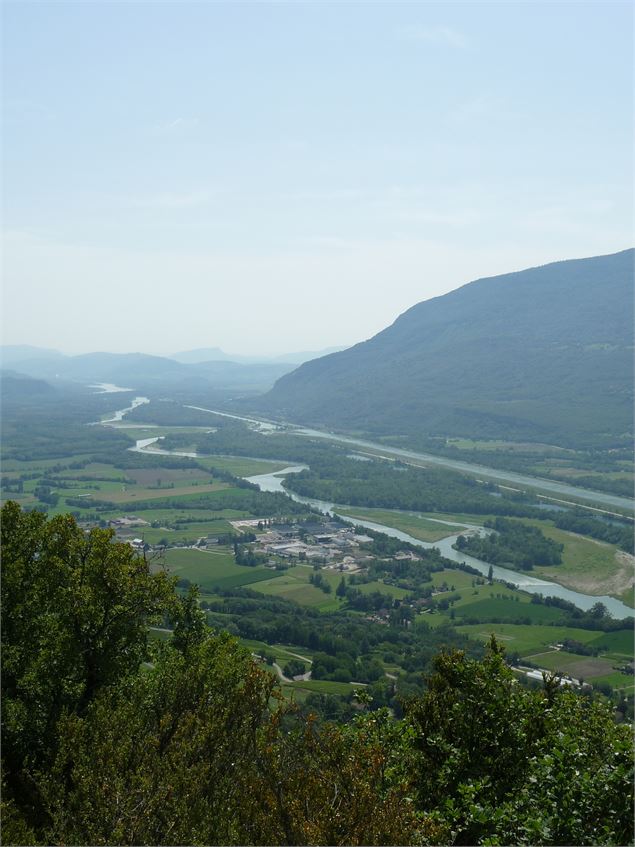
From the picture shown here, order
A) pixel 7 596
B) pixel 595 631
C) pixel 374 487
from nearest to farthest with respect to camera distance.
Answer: pixel 7 596 → pixel 595 631 → pixel 374 487

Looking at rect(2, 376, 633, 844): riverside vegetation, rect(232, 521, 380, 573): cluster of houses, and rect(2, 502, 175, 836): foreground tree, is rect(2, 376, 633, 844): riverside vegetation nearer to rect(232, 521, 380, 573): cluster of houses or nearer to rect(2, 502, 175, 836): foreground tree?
rect(2, 502, 175, 836): foreground tree

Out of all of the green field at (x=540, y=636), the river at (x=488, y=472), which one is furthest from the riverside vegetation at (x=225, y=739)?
the river at (x=488, y=472)

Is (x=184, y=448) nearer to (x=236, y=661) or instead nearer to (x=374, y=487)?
(x=374, y=487)

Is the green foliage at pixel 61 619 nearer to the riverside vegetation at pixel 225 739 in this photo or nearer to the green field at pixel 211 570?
the riverside vegetation at pixel 225 739

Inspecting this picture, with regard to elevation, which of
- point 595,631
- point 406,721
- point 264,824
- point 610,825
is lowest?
point 595,631

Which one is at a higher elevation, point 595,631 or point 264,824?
point 264,824

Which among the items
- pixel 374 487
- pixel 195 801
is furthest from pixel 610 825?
pixel 374 487

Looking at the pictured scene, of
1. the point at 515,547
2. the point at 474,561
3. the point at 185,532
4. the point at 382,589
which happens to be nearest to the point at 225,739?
the point at 382,589

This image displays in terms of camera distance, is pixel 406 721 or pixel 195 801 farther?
pixel 406 721
